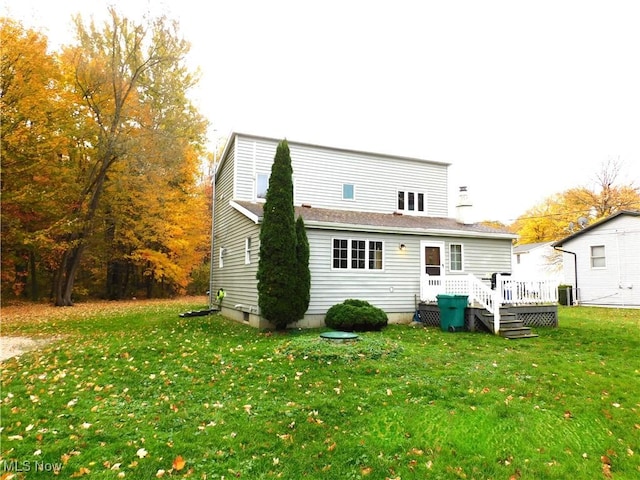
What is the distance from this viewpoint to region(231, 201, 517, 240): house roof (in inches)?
480

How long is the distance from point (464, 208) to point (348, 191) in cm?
474

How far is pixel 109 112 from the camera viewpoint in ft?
64.7

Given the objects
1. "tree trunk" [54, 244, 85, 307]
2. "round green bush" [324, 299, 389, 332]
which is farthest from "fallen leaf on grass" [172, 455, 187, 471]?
"tree trunk" [54, 244, 85, 307]

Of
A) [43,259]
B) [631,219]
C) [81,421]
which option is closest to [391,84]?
[631,219]

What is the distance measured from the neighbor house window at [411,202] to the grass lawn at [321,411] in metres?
8.93

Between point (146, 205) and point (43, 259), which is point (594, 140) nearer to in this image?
point (146, 205)

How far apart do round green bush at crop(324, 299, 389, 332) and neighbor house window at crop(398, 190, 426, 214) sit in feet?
22.6

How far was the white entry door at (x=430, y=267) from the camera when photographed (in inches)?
504

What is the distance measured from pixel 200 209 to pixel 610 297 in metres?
24.5

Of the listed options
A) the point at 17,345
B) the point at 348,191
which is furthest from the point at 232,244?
the point at 17,345

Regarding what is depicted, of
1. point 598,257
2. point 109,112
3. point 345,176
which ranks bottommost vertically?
point 598,257

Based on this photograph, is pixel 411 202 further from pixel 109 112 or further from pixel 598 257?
pixel 109 112

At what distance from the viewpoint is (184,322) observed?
1288cm

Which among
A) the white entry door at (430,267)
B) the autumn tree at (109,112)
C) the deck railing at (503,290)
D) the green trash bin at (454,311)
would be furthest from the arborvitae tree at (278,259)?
the autumn tree at (109,112)
